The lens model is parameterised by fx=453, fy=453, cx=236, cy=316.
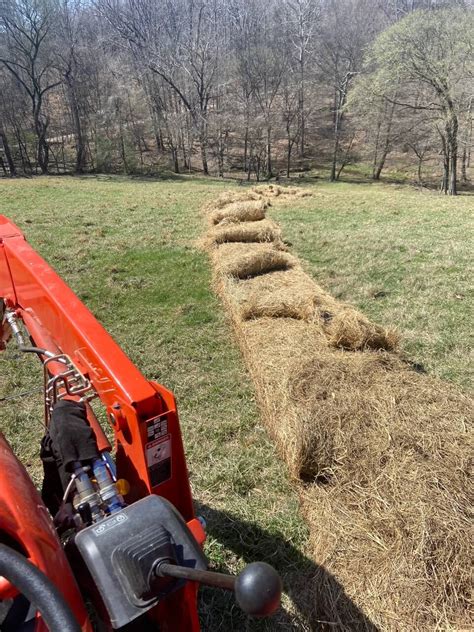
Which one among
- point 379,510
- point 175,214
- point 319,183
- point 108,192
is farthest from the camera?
point 319,183

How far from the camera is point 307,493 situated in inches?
128

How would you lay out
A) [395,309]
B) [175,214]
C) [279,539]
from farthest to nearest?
1. [175,214]
2. [395,309]
3. [279,539]

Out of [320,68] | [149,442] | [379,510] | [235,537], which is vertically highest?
[320,68]

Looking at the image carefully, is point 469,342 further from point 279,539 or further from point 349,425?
point 279,539

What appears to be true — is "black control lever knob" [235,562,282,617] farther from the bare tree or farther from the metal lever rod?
the bare tree

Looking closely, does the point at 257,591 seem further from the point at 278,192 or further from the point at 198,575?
the point at 278,192

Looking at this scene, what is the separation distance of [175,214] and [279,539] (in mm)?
11038

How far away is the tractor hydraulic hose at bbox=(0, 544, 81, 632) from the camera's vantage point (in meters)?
0.98

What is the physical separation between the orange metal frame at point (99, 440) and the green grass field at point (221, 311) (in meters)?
1.21

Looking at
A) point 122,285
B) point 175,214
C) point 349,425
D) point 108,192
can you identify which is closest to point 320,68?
point 108,192

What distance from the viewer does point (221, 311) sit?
6.85 meters

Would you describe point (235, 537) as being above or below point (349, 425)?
below

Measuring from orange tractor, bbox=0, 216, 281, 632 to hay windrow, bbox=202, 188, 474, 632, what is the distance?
123 cm

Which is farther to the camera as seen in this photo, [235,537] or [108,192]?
[108,192]
